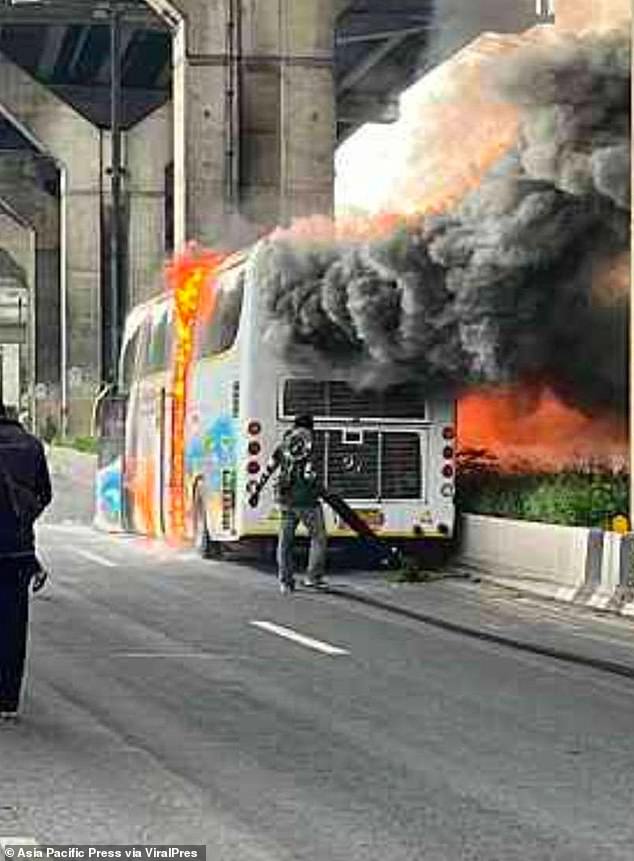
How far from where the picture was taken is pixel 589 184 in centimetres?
1927

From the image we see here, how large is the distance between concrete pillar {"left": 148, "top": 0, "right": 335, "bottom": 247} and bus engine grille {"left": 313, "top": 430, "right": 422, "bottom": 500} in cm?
1498

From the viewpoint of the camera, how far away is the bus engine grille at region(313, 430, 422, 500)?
20.6 metres

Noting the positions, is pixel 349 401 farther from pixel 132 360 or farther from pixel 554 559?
pixel 132 360

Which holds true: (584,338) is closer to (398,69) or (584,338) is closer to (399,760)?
(399,760)

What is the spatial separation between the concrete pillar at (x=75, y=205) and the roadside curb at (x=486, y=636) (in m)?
39.9

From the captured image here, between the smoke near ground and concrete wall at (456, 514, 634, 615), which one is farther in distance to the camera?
the smoke near ground

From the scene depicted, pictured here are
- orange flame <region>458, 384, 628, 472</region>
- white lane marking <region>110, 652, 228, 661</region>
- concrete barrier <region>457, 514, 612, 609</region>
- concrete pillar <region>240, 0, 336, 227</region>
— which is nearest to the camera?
white lane marking <region>110, 652, 228, 661</region>

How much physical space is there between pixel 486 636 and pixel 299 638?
5.01ft

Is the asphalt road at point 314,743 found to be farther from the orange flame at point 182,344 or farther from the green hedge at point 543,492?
the orange flame at point 182,344

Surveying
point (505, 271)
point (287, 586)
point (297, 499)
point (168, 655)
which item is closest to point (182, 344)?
point (505, 271)

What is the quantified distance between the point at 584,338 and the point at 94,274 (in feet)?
141

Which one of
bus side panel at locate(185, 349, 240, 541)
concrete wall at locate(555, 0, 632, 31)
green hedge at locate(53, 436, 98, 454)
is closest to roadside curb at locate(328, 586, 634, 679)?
bus side panel at locate(185, 349, 240, 541)

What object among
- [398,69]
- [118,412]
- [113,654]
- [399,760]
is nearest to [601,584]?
[113,654]

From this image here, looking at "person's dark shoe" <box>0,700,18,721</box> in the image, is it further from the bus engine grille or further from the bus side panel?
the bus side panel
